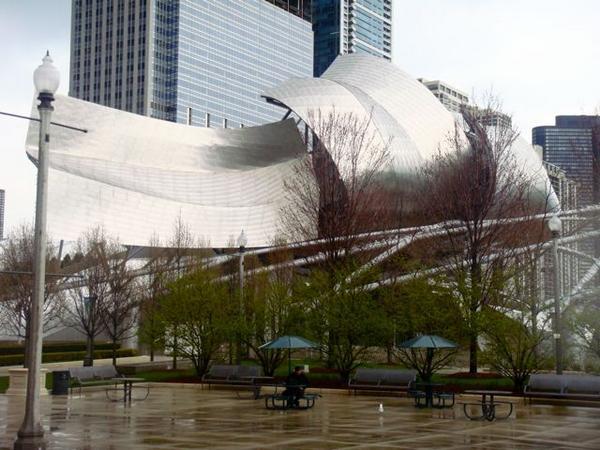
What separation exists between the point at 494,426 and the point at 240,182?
5916cm

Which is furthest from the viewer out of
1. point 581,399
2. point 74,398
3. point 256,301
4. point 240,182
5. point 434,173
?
point 240,182

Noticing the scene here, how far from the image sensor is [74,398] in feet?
92.0

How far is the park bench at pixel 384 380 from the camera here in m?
27.7

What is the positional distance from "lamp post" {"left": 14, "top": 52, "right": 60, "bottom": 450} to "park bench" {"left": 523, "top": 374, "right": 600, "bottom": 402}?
1570cm

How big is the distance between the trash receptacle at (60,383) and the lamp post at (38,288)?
14668 mm

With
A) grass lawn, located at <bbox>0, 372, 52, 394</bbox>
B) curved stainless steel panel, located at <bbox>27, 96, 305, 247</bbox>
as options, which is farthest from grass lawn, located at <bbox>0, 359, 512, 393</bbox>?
curved stainless steel panel, located at <bbox>27, 96, 305, 247</bbox>

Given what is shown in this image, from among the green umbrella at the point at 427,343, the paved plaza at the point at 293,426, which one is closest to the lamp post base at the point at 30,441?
the paved plaza at the point at 293,426

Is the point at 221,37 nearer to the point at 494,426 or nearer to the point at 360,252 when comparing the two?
the point at 360,252

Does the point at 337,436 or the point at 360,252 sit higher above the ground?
the point at 360,252

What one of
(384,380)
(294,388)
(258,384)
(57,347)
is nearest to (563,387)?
(384,380)

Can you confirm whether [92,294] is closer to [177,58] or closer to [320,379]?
[320,379]

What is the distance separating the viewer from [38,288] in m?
15.1

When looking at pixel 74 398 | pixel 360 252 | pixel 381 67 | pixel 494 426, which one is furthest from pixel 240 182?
pixel 494 426

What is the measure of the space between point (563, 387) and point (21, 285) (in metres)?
32.1
